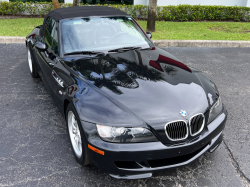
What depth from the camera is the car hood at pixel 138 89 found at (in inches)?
93.7

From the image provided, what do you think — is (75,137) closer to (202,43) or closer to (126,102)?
(126,102)

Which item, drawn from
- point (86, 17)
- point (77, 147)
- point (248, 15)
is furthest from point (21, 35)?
point (248, 15)

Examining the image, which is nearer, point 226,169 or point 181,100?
point 181,100

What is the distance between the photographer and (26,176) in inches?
106

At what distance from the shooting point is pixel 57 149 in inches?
124

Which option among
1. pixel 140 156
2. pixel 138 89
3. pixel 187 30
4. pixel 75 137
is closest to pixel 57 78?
pixel 75 137

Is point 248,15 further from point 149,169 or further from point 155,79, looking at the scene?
point 149,169

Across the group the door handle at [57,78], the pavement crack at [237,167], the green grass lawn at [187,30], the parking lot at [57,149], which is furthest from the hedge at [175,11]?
the pavement crack at [237,167]

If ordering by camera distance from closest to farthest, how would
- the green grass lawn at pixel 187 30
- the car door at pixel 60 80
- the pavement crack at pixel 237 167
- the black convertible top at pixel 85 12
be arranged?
the pavement crack at pixel 237 167 < the car door at pixel 60 80 < the black convertible top at pixel 85 12 < the green grass lawn at pixel 187 30

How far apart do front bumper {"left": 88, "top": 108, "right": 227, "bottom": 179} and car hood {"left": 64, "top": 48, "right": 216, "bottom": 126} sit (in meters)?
0.22

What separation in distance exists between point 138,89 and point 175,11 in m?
10.3

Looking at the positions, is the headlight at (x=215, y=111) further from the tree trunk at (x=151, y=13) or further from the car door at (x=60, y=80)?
the tree trunk at (x=151, y=13)

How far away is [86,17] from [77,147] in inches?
83.9

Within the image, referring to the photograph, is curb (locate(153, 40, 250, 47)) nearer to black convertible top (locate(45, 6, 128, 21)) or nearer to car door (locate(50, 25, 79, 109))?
black convertible top (locate(45, 6, 128, 21))
